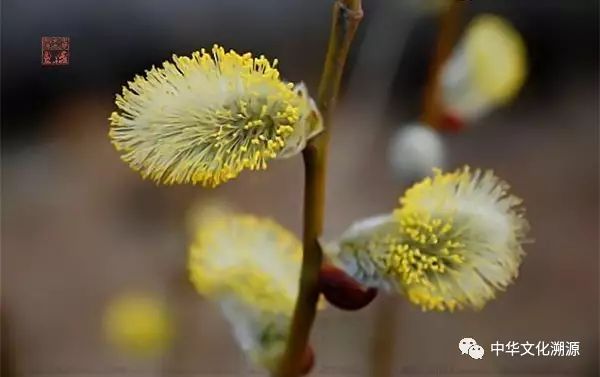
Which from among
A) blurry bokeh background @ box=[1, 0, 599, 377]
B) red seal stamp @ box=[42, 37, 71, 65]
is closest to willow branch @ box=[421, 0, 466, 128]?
blurry bokeh background @ box=[1, 0, 599, 377]

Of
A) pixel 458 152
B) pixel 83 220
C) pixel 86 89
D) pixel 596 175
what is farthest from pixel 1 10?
pixel 596 175

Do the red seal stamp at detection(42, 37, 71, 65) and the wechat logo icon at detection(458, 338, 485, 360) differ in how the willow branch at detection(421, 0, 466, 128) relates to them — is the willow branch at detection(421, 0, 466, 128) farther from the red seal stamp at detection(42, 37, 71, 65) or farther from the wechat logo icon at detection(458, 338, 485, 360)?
the red seal stamp at detection(42, 37, 71, 65)

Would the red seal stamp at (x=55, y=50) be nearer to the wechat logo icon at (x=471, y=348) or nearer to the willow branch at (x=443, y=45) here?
the willow branch at (x=443, y=45)

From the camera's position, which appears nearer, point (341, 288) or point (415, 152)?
point (341, 288)

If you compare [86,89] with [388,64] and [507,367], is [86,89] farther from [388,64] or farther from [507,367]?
[507,367]

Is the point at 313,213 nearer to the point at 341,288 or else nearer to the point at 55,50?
the point at 341,288

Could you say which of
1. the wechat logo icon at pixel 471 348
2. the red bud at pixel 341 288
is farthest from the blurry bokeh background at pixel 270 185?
the red bud at pixel 341 288

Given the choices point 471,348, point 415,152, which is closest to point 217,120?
point 415,152
